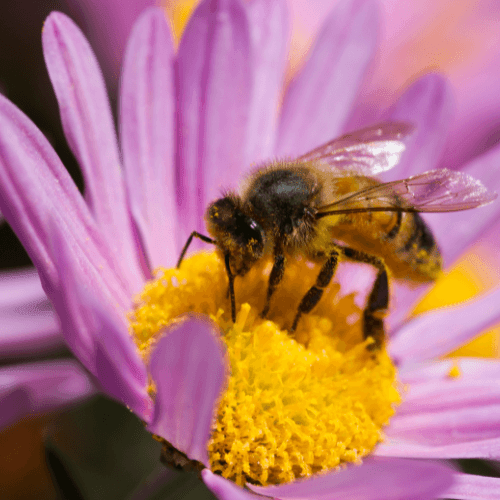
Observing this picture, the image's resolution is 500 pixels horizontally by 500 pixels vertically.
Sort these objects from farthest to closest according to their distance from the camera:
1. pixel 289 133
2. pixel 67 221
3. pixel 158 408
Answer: pixel 289 133 → pixel 67 221 → pixel 158 408

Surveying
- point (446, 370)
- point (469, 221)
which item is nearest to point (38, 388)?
point (446, 370)

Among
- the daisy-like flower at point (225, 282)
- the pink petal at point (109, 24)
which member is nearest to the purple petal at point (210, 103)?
the daisy-like flower at point (225, 282)

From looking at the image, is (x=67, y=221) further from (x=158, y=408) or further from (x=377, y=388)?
(x=377, y=388)

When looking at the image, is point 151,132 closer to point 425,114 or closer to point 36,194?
point 36,194

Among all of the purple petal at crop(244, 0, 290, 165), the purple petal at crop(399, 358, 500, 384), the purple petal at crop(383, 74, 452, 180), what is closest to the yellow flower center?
the purple petal at crop(399, 358, 500, 384)

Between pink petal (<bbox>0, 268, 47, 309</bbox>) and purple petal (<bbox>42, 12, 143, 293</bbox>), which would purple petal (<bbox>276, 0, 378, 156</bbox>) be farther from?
pink petal (<bbox>0, 268, 47, 309</bbox>)

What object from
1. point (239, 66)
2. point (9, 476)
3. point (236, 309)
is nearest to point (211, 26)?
point (239, 66)

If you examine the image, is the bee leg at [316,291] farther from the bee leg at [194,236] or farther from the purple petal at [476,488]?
the purple petal at [476,488]

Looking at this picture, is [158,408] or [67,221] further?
[67,221]
